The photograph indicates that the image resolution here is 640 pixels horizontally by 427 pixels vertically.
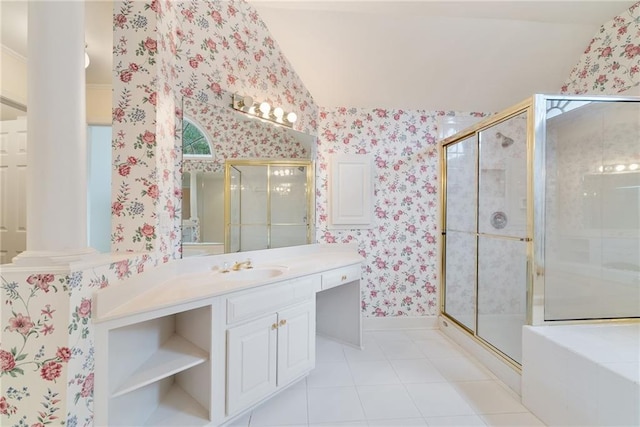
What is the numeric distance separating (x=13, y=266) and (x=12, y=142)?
2040 millimetres

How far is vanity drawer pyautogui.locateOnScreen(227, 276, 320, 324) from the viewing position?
4.77 ft

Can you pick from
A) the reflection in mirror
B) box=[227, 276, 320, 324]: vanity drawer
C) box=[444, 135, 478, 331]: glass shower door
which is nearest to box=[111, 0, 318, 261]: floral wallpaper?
the reflection in mirror

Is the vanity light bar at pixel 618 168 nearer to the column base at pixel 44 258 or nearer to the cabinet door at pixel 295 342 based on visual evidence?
the cabinet door at pixel 295 342

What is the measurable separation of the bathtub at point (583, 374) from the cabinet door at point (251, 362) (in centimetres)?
159

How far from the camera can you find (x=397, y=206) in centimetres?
286

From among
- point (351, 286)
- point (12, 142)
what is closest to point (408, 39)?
point (351, 286)

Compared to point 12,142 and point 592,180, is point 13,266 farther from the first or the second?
point 592,180

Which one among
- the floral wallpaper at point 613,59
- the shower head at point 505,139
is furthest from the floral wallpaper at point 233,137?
the floral wallpaper at point 613,59

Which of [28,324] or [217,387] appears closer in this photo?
[28,324]

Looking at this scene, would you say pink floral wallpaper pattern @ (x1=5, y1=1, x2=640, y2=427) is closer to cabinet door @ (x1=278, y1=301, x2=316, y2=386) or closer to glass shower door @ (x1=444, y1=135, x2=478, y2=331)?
glass shower door @ (x1=444, y1=135, x2=478, y2=331)

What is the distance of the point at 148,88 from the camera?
1.42 meters

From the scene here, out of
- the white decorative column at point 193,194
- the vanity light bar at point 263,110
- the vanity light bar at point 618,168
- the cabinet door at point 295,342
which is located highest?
the vanity light bar at point 263,110

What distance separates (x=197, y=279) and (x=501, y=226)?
9.21 ft

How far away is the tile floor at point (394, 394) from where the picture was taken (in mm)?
1585
